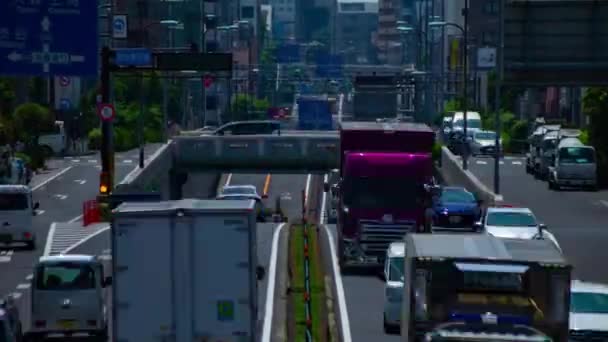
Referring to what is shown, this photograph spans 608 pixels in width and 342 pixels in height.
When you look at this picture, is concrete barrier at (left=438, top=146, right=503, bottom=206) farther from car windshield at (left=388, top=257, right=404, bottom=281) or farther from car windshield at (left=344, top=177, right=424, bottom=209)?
car windshield at (left=388, top=257, right=404, bottom=281)

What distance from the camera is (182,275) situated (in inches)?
807

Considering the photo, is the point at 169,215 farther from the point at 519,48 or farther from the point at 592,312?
the point at 519,48

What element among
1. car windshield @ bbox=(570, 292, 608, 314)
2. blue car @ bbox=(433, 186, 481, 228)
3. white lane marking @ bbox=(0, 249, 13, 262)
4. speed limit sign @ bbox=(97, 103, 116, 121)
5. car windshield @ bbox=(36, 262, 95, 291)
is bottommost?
white lane marking @ bbox=(0, 249, 13, 262)

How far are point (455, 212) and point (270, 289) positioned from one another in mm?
15518

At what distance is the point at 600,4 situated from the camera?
4078 cm

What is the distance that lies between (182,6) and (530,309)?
107 meters

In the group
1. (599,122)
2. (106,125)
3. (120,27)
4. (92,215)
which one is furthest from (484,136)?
(106,125)

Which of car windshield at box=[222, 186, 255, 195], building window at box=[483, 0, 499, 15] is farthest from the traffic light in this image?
building window at box=[483, 0, 499, 15]

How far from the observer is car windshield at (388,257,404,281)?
27.7m

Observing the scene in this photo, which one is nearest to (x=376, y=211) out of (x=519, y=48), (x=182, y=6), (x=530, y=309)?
(x=519, y=48)

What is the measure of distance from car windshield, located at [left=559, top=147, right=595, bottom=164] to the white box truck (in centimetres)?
4432

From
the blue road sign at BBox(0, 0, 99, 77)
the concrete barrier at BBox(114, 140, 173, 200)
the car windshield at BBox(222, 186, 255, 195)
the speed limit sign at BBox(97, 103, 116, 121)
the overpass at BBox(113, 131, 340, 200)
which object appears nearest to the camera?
the blue road sign at BBox(0, 0, 99, 77)

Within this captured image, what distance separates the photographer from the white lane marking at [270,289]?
26.8 metres

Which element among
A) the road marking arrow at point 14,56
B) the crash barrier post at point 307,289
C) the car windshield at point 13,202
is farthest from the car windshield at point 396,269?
the car windshield at point 13,202
